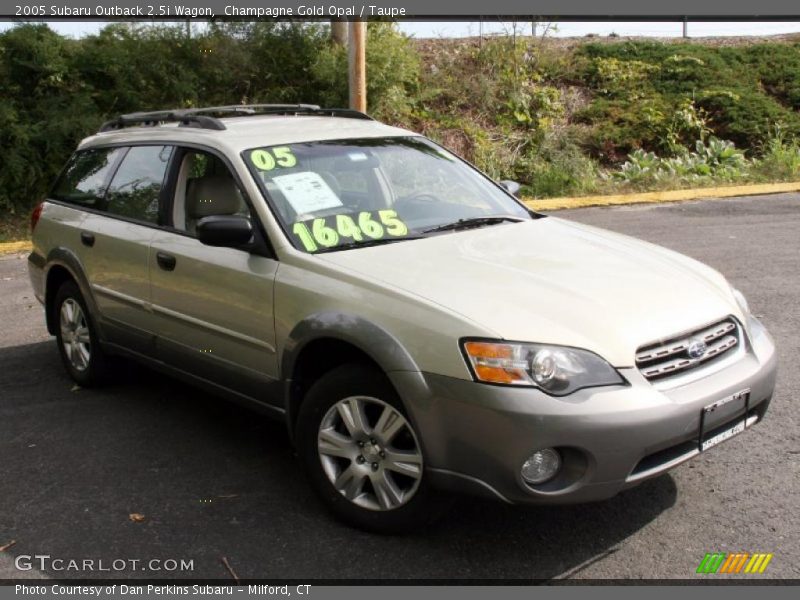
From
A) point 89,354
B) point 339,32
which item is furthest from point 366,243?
point 339,32

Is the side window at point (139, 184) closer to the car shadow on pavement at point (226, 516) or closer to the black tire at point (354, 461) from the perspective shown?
the car shadow on pavement at point (226, 516)

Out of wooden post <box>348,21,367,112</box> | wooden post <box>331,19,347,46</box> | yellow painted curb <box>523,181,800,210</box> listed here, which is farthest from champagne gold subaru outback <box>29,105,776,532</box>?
wooden post <box>331,19,347,46</box>

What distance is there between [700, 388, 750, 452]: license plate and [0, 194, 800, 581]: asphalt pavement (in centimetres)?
40

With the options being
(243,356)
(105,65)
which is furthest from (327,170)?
(105,65)

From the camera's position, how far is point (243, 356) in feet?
14.2

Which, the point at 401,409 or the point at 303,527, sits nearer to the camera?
the point at 401,409

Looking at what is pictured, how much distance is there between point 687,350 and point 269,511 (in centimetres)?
192

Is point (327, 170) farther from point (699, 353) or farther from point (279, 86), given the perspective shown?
point (279, 86)

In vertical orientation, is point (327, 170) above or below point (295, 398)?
above

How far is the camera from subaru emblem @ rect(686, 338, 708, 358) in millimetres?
3570

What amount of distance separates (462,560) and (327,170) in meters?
2.08

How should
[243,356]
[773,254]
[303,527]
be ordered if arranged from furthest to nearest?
[773,254], [243,356], [303,527]

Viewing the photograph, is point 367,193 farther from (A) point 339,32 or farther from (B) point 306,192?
(A) point 339,32

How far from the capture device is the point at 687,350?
3.56 meters
